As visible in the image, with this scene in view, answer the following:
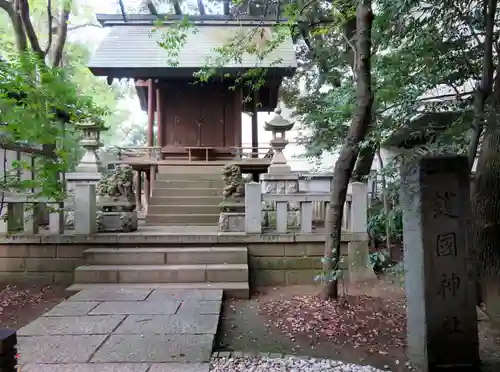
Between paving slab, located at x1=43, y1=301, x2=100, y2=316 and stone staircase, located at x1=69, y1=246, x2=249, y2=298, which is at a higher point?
stone staircase, located at x1=69, y1=246, x2=249, y2=298

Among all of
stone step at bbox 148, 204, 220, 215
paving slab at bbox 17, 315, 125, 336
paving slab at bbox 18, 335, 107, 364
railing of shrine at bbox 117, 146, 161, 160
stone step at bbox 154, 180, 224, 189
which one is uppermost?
railing of shrine at bbox 117, 146, 161, 160

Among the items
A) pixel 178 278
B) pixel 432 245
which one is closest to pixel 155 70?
pixel 178 278

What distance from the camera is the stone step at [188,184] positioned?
32.7ft

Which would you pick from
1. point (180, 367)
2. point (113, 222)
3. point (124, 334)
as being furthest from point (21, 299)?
point (180, 367)

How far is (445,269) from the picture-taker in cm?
343

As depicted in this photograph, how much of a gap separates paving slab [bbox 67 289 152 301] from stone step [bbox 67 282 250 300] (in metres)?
0.16

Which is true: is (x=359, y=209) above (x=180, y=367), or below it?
above

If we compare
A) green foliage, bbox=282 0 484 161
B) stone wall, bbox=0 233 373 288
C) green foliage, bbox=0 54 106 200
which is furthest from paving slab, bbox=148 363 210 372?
green foliage, bbox=282 0 484 161

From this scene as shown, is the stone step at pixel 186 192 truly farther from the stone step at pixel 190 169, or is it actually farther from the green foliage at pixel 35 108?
the green foliage at pixel 35 108

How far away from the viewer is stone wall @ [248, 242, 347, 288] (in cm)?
665

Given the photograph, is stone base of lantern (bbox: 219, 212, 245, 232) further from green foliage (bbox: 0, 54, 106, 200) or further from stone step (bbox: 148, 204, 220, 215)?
green foliage (bbox: 0, 54, 106, 200)

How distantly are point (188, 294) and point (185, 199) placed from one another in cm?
420

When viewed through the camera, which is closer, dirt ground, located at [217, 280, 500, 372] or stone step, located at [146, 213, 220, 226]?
dirt ground, located at [217, 280, 500, 372]

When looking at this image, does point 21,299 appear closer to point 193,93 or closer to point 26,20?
point 26,20
